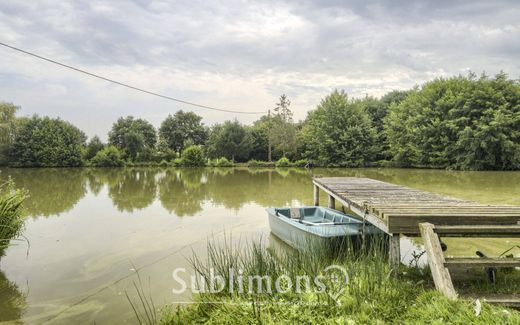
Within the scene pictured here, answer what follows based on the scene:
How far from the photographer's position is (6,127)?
38688 mm

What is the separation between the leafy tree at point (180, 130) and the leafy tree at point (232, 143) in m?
12.9

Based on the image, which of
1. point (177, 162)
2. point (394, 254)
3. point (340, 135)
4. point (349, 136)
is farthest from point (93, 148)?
point (394, 254)

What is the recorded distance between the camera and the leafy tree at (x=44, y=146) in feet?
128

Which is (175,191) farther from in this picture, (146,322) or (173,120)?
(173,120)

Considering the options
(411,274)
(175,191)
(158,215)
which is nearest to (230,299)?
(411,274)

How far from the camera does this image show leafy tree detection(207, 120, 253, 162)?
41.7m

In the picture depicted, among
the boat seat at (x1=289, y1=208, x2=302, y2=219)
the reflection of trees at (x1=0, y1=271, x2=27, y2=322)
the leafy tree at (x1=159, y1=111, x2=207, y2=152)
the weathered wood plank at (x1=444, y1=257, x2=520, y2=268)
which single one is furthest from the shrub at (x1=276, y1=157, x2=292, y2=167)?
the weathered wood plank at (x1=444, y1=257, x2=520, y2=268)

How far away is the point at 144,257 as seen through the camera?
22.0ft

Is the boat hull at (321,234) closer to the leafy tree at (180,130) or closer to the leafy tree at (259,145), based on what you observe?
the leafy tree at (259,145)

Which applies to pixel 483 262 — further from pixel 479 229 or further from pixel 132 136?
pixel 132 136

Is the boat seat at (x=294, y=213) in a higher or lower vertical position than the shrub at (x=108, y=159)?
lower

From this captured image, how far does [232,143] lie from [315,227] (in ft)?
117

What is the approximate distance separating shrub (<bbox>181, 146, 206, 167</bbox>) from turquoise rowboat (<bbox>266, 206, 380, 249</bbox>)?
3243 centimetres

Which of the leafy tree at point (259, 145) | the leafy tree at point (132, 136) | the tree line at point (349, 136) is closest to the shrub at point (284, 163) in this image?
the tree line at point (349, 136)
